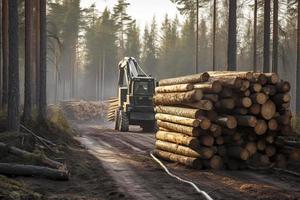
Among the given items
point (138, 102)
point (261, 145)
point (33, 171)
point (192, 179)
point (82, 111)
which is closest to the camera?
point (33, 171)

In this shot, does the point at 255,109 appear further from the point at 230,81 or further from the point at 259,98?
the point at 230,81

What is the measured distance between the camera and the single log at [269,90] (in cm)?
1238

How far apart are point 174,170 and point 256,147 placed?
2206 mm

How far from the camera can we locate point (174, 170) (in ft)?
41.4

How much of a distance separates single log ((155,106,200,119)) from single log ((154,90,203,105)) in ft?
0.57

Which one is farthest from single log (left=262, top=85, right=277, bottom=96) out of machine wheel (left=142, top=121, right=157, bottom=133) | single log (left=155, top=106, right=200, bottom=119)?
machine wheel (left=142, top=121, right=157, bottom=133)

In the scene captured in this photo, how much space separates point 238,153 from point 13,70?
788 centimetres

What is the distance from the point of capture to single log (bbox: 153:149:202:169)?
12609mm

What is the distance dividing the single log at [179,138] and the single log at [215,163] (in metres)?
0.52

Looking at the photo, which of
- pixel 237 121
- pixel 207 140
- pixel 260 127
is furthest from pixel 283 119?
pixel 207 140

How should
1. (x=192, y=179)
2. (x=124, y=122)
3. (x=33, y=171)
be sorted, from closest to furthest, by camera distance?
(x=33, y=171) < (x=192, y=179) < (x=124, y=122)

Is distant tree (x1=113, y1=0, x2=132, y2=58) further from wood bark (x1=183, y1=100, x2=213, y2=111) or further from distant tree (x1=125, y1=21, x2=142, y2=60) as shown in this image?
wood bark (x1=183, y1=100, x2=213, y2=111)

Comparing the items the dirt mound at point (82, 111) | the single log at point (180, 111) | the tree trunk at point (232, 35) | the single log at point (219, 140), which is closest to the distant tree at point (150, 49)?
the dirt mound at point (82, 111)

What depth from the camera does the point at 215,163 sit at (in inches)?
493
